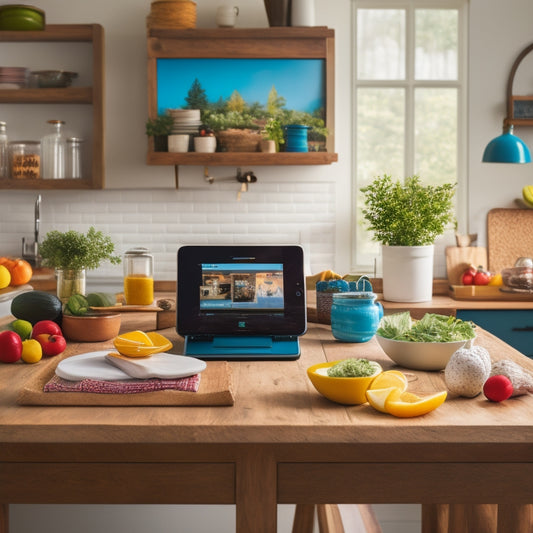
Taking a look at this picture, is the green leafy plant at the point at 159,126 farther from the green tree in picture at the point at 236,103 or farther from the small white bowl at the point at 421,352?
the small white bowl at the point at 421,352

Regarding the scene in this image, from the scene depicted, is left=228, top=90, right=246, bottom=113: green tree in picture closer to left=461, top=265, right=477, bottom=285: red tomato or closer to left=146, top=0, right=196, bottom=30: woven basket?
left=146, top=0, right=196, bottom=30: woven basket

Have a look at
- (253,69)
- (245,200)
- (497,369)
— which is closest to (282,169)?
(245,200)

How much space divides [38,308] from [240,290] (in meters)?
0.75

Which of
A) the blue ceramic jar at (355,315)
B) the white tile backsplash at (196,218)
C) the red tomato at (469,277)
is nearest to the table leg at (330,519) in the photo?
the blue ceramic jar at (355,315)

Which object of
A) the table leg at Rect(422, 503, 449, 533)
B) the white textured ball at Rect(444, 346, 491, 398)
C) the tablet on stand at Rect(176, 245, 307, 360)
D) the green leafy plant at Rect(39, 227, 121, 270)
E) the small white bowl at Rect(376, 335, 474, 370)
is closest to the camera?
the white textured ball at Rect(444, 346, 491, 398)

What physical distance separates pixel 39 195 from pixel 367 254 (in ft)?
8.38

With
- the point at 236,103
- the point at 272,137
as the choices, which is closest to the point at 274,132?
the point at 272,137

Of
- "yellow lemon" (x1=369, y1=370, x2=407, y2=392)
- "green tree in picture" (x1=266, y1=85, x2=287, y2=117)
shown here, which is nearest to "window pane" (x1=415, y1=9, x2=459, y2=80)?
"green tree in picture" (x1=266, y1=85, x2=287, y2=117)

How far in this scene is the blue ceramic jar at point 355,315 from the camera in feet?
8.55

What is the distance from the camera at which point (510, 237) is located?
5.55 metres

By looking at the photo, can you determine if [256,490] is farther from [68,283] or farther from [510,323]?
[510,323]

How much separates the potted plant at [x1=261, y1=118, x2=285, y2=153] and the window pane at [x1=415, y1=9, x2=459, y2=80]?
1265 millimetres

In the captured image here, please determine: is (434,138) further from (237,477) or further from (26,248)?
(237,477)

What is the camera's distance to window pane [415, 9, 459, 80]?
5.65m
